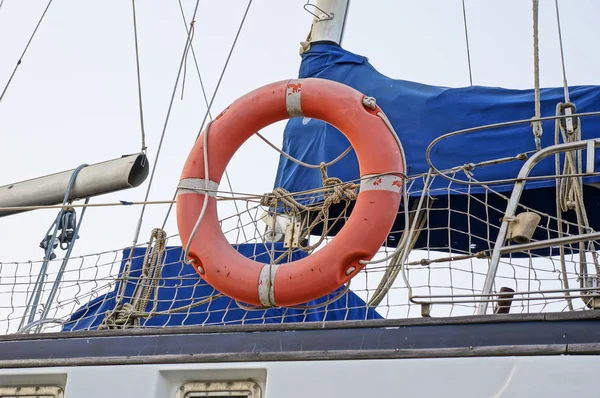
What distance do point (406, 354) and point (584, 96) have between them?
2.30 m

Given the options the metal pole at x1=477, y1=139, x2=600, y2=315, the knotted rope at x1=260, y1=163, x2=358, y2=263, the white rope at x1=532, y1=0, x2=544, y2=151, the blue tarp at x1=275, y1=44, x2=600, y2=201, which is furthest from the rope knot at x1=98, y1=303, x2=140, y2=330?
the white rope at x1=532, y1=0, x2=544, y2=151

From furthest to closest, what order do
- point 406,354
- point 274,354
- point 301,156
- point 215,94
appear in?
point 215,94 < point 301,156 < point 274,354 < point 406,354

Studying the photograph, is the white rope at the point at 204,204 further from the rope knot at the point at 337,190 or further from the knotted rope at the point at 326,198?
the rope knot at the point at 337,190

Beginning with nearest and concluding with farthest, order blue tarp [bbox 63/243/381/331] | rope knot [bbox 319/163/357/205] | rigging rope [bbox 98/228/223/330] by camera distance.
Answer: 1. rope knot [bbox 319/163/357/205]
2. rigging rope [bbox 98/228/223/330]
3. blue tarp [bbox 63/243/381/331]

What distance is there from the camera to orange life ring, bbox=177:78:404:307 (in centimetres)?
365

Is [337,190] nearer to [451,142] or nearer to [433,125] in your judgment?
[451,142]

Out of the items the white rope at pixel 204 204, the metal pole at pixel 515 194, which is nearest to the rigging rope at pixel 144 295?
the white rope at pixel 204 204

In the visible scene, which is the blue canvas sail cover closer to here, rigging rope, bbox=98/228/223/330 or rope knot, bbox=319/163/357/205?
rope knot, bbox=319/163/357/205

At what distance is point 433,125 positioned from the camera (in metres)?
5.06

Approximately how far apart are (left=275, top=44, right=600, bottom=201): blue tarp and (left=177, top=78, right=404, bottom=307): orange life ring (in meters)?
1.02

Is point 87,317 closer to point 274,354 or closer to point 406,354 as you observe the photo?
point 274,354

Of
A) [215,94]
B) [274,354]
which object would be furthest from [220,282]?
[215,94]

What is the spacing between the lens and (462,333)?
3119 mm

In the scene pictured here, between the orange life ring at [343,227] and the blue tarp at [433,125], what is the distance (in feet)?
3.36
